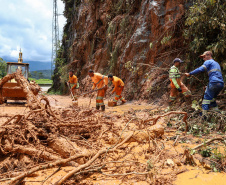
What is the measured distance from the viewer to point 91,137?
3.32m

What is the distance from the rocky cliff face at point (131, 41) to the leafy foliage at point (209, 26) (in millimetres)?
1430

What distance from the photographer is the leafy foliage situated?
5.42 metres

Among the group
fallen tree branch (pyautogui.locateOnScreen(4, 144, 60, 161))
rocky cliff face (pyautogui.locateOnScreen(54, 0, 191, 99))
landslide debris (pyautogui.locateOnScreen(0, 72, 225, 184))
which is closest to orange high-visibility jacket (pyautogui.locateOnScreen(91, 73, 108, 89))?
rocky cliff face (pyautogui.locateOnScreen(54, 0, 191, 99))

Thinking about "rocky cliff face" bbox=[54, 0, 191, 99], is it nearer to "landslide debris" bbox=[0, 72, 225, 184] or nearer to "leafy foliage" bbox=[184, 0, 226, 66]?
→ "leafy foliage" bbox=[184, 0, 226, 66]

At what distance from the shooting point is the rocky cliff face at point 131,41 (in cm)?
822

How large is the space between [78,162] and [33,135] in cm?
83

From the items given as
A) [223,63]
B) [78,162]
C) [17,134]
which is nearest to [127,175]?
[78,162]

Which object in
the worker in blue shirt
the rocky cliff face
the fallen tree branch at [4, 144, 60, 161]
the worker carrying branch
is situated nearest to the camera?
the fallen tree branch at [4, 144, 60, 161]

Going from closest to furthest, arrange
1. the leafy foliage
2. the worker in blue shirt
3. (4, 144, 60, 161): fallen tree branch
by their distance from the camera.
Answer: (4, 144, 60, 161): fallen tree branch, the worker in blue shirt, the leafy foliage

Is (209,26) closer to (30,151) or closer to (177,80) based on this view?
(177,80)

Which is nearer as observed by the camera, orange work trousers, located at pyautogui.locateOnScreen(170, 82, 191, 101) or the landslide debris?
the landslide debris

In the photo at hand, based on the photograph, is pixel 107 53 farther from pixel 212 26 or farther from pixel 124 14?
pixel 212 26

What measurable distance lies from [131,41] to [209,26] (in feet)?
16.1

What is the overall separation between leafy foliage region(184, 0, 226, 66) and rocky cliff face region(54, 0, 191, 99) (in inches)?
56.3
